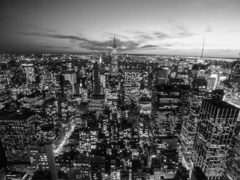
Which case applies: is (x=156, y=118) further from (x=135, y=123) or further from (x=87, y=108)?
(x=87, y=108)

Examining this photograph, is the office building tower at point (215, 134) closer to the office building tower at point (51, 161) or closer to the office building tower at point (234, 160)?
the office building tower at point (234, 160)

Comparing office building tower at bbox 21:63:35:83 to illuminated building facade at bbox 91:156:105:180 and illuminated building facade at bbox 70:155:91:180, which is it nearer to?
illuminated building facade at bbox 70:155:91:180

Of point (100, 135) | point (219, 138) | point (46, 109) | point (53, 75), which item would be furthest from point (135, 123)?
point (53, 75)

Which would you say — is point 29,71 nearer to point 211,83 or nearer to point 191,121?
point 191,121

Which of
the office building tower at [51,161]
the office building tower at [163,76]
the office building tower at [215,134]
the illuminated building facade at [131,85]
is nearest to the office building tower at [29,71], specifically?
the illuminated building facade at [131,85]

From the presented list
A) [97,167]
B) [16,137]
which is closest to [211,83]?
[97,167]
